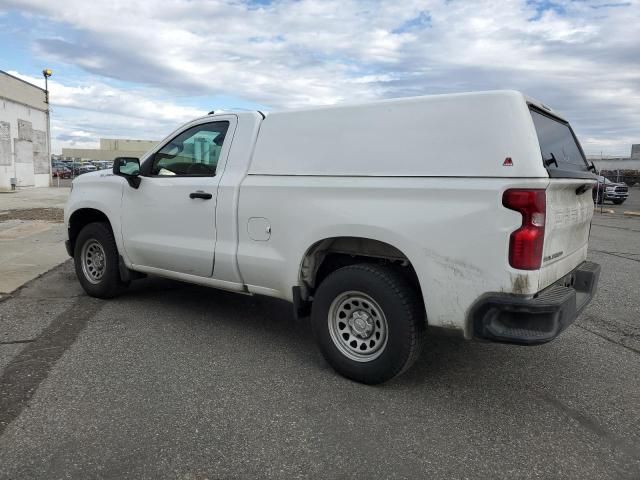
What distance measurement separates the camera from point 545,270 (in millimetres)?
3307

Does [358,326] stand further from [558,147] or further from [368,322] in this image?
[558,147]

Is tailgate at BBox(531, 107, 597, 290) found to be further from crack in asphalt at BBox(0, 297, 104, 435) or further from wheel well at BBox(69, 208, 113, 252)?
wheel well at BBox(69, 208, 113, 252)

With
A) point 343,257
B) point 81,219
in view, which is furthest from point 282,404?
point 81,219

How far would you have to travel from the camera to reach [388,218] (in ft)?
11.6

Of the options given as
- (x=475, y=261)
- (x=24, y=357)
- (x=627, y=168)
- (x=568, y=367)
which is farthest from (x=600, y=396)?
(x=627, y=168)

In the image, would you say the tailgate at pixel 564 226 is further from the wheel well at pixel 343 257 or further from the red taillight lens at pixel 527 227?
the wheel well at pixel 343 257

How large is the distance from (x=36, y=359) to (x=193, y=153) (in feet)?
7.21

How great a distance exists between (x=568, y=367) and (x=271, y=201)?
2731mm

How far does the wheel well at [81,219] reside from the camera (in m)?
5.97

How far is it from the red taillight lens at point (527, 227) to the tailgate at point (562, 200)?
9cm

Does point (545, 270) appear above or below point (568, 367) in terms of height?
above

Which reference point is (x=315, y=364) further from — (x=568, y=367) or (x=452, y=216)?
(x=568, y=367)

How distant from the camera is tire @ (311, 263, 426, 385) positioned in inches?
141

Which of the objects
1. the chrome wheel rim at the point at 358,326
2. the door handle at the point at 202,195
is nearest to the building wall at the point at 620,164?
the door handle at the point at 202,195
